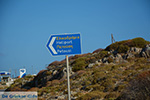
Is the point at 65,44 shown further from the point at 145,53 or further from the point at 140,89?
the point at 145,53

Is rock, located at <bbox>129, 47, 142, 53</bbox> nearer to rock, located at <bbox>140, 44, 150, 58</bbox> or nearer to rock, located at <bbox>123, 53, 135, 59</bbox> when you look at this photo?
rock, located at <bbox>123, 53, 135, 59</bbox>

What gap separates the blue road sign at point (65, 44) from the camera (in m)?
7.36

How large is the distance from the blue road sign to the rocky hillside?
4643 mm

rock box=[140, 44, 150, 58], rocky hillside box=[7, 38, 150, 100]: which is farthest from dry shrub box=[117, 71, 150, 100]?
rock box=[140, 44, 150, 58]

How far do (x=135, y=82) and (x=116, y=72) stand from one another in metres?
13.3

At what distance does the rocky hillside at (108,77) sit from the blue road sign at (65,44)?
15.2 feet

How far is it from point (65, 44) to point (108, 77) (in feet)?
50.6

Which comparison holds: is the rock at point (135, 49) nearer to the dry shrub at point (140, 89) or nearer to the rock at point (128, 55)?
the rock at point (128, 55)

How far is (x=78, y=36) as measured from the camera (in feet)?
24.3

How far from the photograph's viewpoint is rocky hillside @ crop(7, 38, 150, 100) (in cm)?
1473

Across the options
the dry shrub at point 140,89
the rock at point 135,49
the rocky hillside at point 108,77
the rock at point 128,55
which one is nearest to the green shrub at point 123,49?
the rocky hillside at point 108,77

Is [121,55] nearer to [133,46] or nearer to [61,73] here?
[133,46]

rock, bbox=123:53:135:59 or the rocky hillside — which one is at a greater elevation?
rock, bbox=123:53:135:59

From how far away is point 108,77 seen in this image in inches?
868
